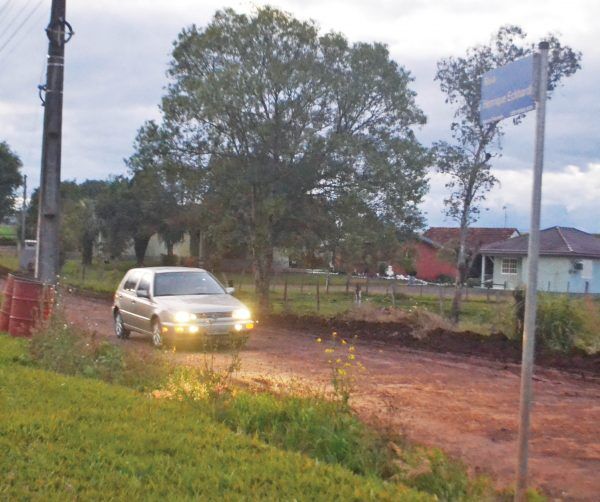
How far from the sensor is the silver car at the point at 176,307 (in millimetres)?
15164

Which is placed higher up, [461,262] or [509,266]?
[509,266]

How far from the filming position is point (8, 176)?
A: 66125 millimetres

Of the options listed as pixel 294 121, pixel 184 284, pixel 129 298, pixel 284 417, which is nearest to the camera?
pixel 284 417

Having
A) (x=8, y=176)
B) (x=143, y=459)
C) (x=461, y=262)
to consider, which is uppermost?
(x=8, y=176)

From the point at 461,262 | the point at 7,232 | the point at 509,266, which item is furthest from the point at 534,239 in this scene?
the point at 7,232

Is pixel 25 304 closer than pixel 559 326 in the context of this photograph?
Yes

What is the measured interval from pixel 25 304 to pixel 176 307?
9.07ft

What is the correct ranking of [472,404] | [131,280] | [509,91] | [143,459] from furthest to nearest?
1. [131,280]
2. [472,404]
3. [143,459]
4. [509,91]

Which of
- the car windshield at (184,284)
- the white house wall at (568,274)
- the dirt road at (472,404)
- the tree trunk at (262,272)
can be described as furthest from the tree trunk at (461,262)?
the white house wall at (568,274)

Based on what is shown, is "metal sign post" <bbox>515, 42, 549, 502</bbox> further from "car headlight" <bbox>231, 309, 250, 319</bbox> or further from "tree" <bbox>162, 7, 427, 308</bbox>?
"tree" <bbox>162, 7, 427, 308</bbox>

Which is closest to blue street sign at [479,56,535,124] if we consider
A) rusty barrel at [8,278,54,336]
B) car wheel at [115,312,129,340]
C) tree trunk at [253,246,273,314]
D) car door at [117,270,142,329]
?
rusty barrel at [8,278,54,336]

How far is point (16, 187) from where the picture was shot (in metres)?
67.6

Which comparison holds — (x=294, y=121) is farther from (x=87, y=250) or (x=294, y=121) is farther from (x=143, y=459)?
(x=87, y=250)

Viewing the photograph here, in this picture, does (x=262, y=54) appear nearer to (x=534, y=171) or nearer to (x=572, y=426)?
(x=572, y=426)
